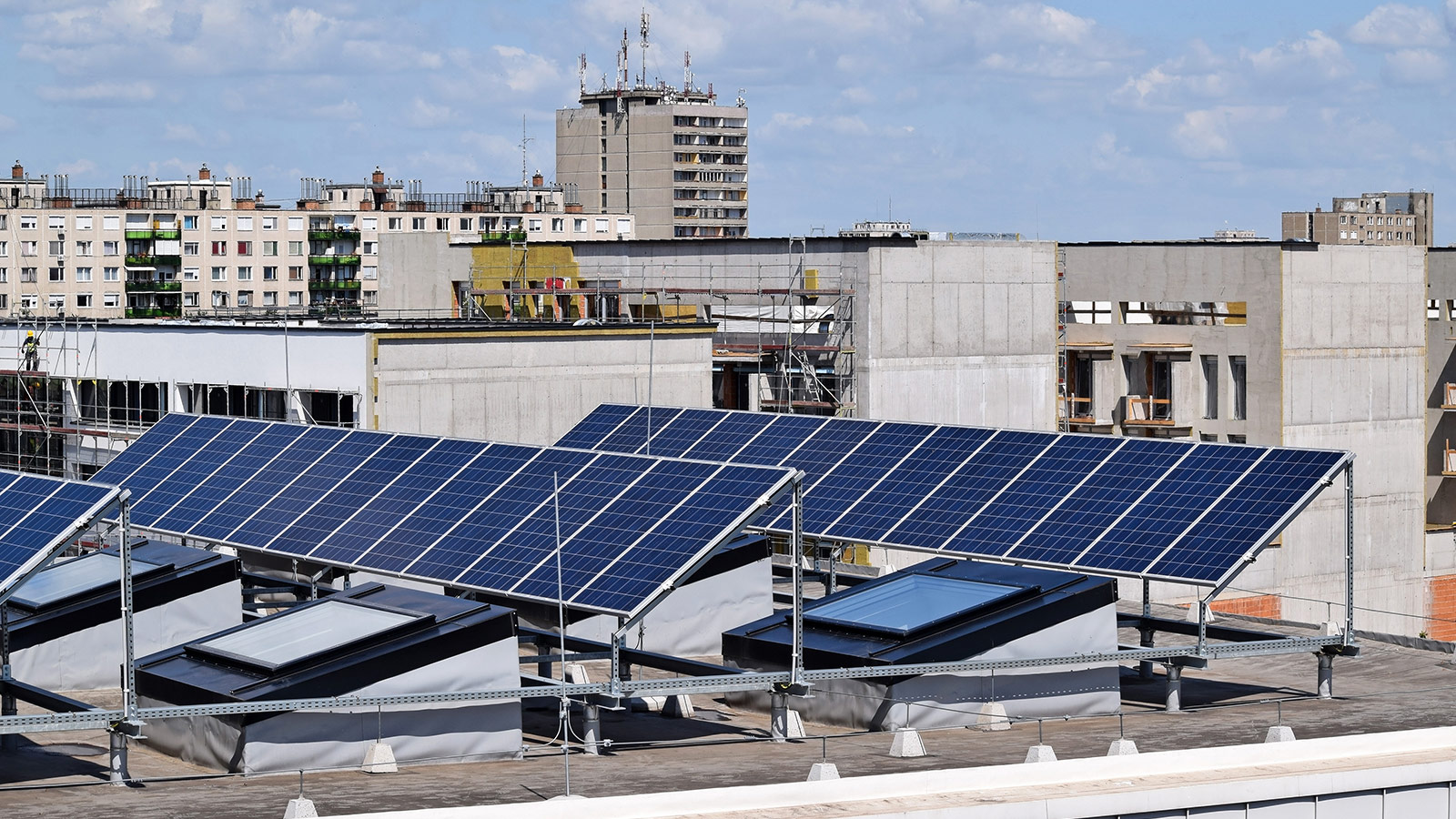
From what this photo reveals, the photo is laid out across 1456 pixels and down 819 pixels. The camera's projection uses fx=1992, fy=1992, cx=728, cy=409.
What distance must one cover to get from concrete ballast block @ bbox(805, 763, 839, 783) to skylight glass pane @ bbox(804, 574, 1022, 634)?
5.37 m

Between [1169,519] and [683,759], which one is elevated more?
[1169,519]

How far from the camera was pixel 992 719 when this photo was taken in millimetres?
27219

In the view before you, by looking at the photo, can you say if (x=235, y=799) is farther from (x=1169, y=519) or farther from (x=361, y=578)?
(x=1169, y=519)

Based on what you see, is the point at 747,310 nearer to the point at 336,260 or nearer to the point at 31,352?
the point at 31,352

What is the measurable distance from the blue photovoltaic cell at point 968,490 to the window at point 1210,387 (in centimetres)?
4262

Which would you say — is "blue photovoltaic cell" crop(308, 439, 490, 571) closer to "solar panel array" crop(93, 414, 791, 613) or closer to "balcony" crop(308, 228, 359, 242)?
"solar panel array" crop(93, 414, 791, 613)

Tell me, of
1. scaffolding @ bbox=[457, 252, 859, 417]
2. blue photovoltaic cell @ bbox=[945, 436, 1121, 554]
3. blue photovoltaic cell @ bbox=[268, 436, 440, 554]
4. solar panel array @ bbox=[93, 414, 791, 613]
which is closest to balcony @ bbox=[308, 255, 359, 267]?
→ scaffolding @ bbox=[457, 252, 859, 417]

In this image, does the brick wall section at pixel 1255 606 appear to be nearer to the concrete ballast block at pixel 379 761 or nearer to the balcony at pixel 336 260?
the concrete ballast block at pixel 379 761

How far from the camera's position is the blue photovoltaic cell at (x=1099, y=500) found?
31.0m

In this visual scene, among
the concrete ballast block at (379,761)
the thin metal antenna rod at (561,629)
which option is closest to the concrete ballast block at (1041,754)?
the thin metal antenna rod at (561,629)

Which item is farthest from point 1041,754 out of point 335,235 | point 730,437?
point 335,235

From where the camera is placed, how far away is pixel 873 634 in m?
27.7

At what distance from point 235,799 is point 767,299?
51258 mm

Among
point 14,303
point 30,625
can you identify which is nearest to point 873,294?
point 30,625
